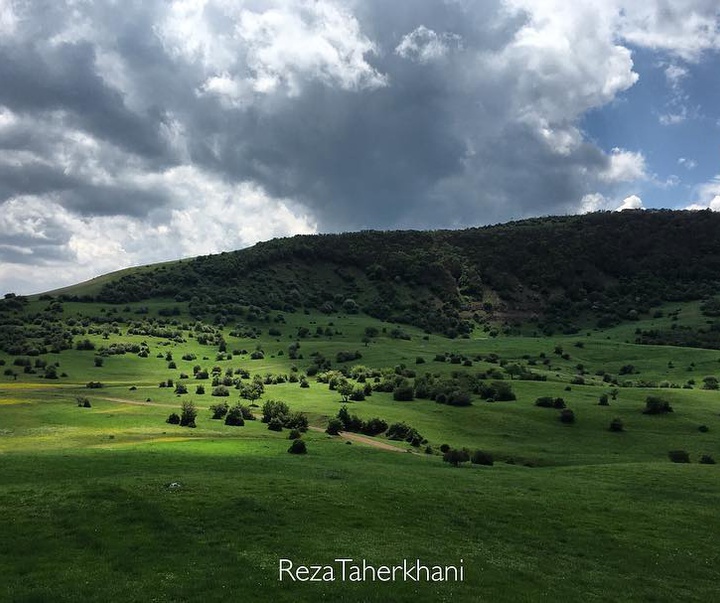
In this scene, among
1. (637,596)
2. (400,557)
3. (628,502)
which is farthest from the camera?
(628,502)

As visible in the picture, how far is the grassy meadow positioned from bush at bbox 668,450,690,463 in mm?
2588

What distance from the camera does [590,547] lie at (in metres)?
28.1

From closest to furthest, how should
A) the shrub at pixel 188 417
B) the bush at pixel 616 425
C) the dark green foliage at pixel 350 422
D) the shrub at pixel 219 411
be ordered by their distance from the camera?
1. the shrub at pixel 188 417
2. the dark green foliage at pixel 350 422
3. the bush at pixel 616 425
4. the shrub at pixel 219 411

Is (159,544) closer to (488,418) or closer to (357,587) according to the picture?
(357,587)

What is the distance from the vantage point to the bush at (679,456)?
186 ft

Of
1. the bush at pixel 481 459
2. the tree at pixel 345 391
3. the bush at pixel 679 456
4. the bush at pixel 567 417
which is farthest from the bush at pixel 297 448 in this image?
the bush at pixel 567 417

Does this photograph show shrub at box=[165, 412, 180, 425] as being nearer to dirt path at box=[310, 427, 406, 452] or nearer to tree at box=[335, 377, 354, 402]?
dirt path at box=[310, 427, 406, 452]

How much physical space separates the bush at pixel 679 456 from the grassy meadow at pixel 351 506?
2588mm

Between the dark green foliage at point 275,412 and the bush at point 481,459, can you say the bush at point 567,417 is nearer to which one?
the bush at point 481,459

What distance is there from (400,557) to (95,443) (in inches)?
1548

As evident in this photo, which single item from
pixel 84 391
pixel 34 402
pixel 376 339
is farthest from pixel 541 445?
pixel 376 339

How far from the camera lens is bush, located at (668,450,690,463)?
5662 centimetres

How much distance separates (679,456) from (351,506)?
4315 centimetres

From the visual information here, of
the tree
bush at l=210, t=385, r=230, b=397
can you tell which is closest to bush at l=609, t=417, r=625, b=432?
the tree
